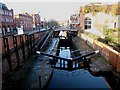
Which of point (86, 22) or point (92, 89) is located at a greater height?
point (86, 22)

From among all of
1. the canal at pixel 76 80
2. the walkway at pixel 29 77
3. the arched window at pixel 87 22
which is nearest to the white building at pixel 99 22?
the arched window at pixel 87 22

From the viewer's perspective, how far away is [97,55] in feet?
71.9

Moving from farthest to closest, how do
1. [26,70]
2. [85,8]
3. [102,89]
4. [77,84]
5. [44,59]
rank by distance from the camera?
1. [85,8]
2. [44,59]
3. [26,70]
4. [77,84]
5. [102,89]

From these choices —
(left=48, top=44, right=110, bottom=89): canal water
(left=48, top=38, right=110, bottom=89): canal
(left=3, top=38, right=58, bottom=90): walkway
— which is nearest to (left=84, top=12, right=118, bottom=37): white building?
(left=48, top=38, right=110, bottom=89): canal

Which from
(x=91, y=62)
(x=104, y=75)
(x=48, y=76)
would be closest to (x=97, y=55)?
(x=91, y=62)

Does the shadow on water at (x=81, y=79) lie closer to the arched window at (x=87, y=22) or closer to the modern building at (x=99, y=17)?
the modern building at (x=99, y=17)

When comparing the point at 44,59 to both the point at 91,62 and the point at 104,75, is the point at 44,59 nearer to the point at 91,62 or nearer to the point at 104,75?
the point at 91,62

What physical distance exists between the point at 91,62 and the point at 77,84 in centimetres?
550

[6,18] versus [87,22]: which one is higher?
[6,18]

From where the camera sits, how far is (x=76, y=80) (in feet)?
52.4

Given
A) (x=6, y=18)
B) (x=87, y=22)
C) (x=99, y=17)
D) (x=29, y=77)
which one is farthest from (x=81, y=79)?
(x=6, y=18)

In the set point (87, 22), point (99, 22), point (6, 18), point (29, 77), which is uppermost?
point (6, 18)

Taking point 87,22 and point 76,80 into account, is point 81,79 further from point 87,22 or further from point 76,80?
point 87,22

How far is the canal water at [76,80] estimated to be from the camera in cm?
1457
